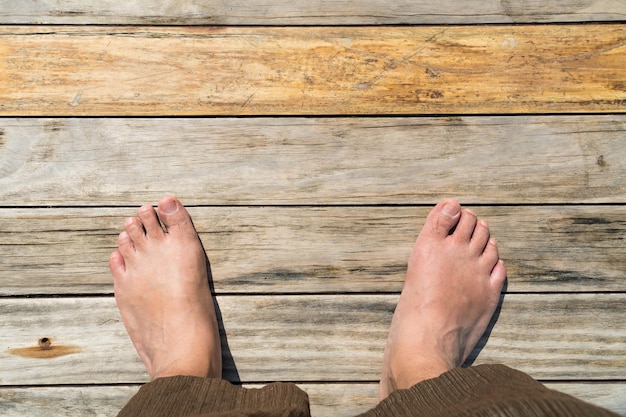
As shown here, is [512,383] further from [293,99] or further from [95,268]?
[95,268]

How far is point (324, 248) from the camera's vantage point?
46.3 inches

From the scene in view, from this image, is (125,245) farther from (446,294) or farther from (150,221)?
(446,294)

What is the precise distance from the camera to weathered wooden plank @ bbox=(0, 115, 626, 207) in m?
1.15

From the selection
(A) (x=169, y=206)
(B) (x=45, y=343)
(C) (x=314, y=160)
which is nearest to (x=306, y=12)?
(C) (x=314, y=160)

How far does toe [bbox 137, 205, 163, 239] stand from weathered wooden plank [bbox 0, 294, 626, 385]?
0.20 meters

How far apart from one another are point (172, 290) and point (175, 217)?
7.7 inches

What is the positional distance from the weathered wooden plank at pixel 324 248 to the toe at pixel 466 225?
29 mm

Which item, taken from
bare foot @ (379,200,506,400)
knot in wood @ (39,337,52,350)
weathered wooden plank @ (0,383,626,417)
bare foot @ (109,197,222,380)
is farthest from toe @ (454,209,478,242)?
knot in wood @ (39,337,52,350)

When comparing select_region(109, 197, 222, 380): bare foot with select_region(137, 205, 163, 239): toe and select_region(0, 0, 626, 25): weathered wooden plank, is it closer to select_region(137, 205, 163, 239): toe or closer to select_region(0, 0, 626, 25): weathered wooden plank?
select_region(137, 205, 163, 239): toe

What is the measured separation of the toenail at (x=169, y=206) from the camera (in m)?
1.14

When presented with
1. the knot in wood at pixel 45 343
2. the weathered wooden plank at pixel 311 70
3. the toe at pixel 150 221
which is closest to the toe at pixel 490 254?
the weathered wooden plank at pixel 311 70

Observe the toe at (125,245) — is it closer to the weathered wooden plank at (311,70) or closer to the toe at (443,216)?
the weathered wooden plank at (311,70)

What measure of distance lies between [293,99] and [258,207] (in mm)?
283

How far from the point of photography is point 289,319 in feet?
3.88
